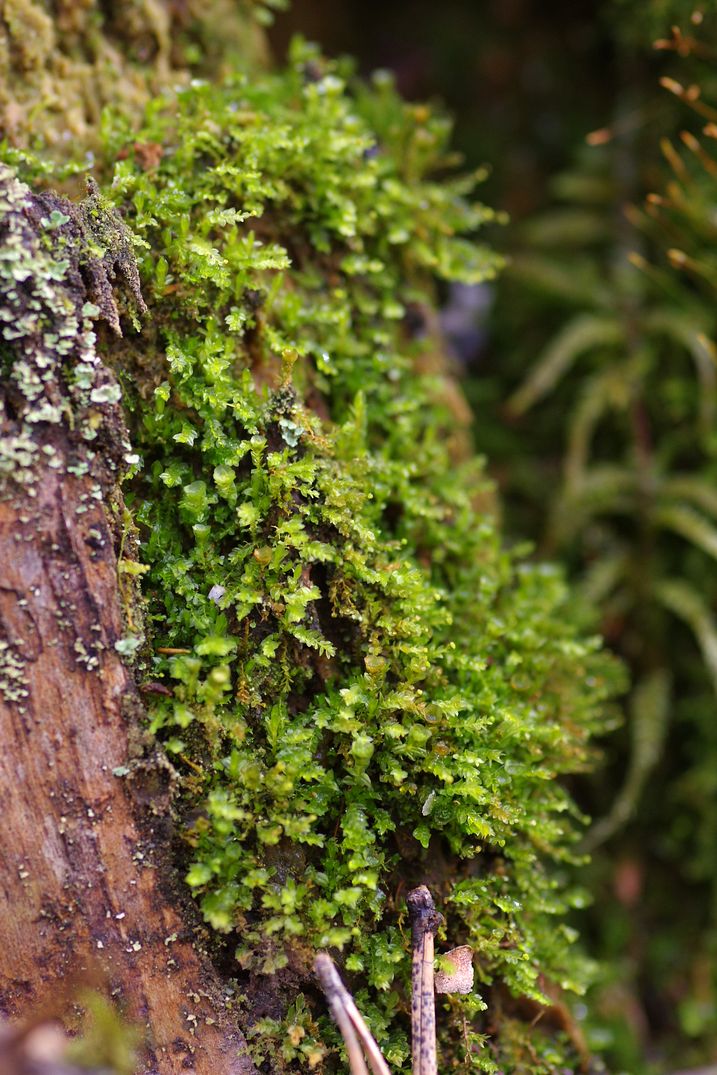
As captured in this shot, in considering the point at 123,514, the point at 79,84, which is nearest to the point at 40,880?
the point at 123,514

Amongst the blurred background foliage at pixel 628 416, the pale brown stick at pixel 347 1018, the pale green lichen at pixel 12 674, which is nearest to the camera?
the pale brown stick at pixel 347 1018

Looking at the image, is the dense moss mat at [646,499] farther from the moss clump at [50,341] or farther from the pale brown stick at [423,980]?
the moss clump at [50,341]

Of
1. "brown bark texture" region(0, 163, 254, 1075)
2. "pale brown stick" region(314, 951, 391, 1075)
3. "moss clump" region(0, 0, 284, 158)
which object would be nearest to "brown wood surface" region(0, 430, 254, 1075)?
"brown bark texture" region(0, 163, 254, 1075)

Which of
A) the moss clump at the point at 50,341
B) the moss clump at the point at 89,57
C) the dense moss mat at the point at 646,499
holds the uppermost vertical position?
the moss clump at the point at 89,57

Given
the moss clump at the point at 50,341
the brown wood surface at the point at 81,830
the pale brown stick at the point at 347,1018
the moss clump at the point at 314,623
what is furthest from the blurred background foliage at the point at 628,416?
the moss clump at the point at 50,341

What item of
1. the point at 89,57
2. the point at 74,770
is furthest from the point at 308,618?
the point at 89,57
